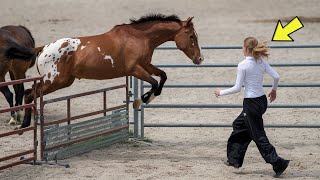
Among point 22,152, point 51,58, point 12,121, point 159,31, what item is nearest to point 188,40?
point 159,31

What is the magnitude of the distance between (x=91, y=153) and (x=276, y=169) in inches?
92.8

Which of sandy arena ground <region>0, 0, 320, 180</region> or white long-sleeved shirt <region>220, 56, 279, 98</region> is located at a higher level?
white long-sleeved shirt <region>220, 56, 279, 98</region>

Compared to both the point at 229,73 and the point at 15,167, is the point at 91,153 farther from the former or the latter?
the point at 229,73

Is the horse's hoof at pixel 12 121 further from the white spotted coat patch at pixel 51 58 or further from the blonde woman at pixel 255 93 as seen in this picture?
the blonde woman at pixel 255 93

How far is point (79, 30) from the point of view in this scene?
2117cm

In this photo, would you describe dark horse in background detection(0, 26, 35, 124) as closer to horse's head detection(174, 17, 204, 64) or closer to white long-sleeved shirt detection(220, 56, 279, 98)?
horse's head detection(174, 17, 204, 64)

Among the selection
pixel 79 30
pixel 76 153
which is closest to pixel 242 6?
pixel 79 30

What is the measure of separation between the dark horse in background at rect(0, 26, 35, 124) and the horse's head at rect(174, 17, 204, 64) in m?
1.76

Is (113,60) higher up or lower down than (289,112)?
higher up

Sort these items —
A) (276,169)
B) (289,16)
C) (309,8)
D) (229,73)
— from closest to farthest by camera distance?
(276,169) → (229,73) → (289,16) → (309,8)

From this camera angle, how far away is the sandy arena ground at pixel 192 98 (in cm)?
888

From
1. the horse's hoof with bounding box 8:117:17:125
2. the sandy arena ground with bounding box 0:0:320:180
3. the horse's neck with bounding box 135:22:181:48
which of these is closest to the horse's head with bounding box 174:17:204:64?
the horse's neck with bounding box 135:22:181:48

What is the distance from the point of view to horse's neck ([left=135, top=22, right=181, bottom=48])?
32.7 feet

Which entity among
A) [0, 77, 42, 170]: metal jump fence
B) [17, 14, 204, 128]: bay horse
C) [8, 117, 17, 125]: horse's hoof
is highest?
[17, 14, 204, 128]: bay horse
